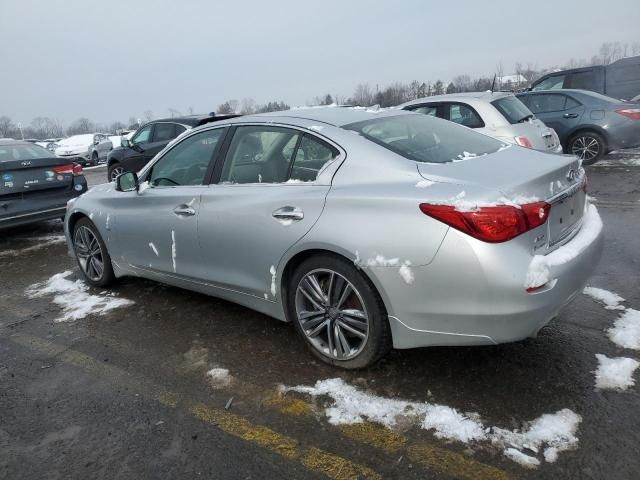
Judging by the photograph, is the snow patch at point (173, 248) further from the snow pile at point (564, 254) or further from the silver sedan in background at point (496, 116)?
the silver sedan in background at point (496, 116)

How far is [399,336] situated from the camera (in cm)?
270

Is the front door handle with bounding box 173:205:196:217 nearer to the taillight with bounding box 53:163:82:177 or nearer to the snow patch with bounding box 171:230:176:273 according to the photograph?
the snow patch with bounding box 171:230:176:273

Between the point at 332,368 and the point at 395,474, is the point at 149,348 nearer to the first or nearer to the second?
the point at 332,368

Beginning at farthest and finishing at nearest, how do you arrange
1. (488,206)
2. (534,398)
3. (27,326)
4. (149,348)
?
(27,326) → (149,348) → (534,398) → (488,206)

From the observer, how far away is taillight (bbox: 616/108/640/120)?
362 inches

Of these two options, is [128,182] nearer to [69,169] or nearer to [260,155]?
[260,155]

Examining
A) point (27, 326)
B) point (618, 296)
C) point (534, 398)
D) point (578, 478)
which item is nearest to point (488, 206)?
point (534, 398)

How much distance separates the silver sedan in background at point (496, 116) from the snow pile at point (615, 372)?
462 cm

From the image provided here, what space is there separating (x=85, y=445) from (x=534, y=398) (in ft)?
7.77

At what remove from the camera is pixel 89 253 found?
4840 mm

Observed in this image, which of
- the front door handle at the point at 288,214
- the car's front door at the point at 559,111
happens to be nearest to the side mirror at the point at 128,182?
the front door handle at the point at 288,214

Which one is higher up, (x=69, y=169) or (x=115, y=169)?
(x=69, y=169)

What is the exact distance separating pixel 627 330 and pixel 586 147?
300 inches

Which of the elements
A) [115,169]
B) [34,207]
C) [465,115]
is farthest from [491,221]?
[115,169]
